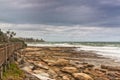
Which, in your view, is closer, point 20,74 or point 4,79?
point 4,79

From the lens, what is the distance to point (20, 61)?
94.6 ft

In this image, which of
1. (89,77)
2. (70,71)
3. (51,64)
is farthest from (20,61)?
(89,77)

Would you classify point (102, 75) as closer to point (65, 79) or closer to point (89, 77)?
point (89, 77)

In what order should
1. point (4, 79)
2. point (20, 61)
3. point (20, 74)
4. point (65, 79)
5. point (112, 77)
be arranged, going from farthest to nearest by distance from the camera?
point (20, 61)
point (112, 77)
point (65, 79)
point (20, 74)
point (4, 79)

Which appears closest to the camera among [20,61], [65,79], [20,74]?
[20,74]

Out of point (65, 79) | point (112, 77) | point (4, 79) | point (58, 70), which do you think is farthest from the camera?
point (58, 70)

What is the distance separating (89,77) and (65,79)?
2041 mm

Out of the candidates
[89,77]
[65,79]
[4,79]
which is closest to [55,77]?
[65,79]

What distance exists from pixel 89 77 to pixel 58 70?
4.65m

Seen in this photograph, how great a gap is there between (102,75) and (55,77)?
4572 mm

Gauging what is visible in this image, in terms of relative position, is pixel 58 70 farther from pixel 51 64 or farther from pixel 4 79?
pixel 4 79

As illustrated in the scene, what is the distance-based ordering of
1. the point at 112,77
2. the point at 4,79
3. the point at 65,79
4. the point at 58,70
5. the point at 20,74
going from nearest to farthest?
1. the point at 4,79
2. the point at 20,74
3. the point at 65,79
4. the point at 112,77
5. the point at 58,70

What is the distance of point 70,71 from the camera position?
25281 mm

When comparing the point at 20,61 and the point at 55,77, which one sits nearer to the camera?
the point at 55,77
